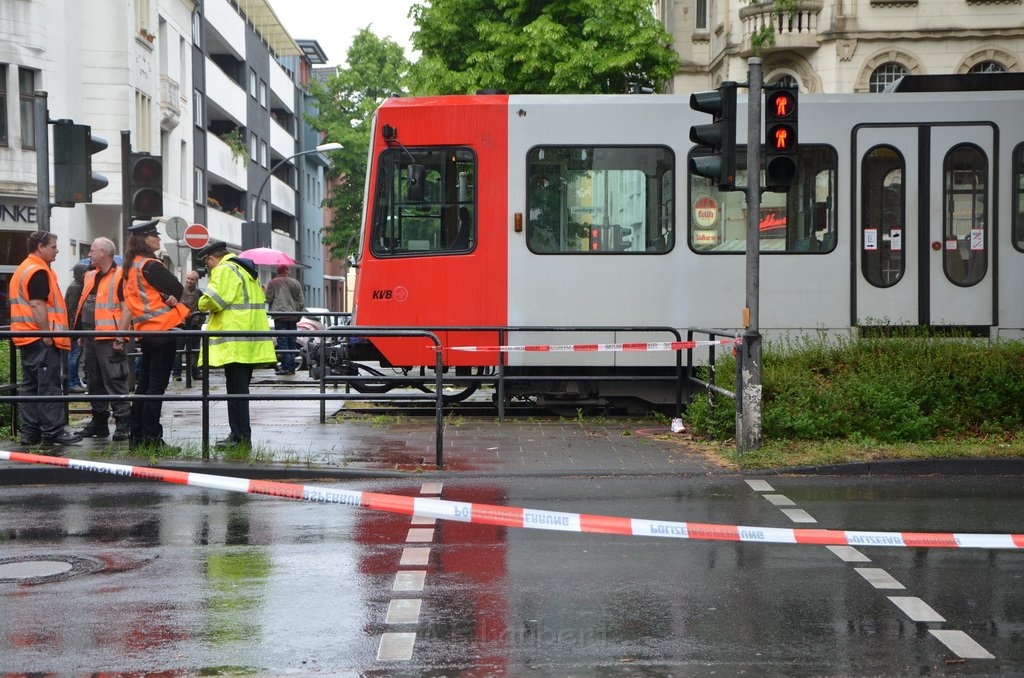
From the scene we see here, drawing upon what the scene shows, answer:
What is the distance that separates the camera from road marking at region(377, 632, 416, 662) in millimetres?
5516

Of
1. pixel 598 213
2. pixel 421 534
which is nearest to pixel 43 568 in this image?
pixel 421 534

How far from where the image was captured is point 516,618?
20.4 feet

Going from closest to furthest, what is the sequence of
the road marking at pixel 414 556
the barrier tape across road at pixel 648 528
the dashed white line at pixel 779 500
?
the road marking at pixel 414 556 < the barrier tape across road at pixel 648 528 < the dashed white line at pixel 779 500

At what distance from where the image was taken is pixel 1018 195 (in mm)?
15883

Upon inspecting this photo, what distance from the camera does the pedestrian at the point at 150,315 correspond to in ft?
38.4

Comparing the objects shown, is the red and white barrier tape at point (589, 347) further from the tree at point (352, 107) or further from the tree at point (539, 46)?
the tree at point (352, 107)

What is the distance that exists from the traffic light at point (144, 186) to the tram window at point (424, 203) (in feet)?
10.9

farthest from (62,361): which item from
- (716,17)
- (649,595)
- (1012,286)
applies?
(716,17)

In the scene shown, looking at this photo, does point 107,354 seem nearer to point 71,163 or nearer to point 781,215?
point 71,163

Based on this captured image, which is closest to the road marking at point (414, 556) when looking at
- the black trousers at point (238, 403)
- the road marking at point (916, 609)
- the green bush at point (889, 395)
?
the road marking at point (916, 609)

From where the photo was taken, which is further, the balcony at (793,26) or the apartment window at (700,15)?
the apartment window at (700,15)

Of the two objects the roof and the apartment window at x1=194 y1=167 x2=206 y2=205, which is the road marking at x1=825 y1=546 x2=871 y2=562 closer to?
the apartment window at x1=194 y1=167 x2=206 y2=205

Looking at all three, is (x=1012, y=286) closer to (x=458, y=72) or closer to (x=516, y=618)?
(x=516, y=618)

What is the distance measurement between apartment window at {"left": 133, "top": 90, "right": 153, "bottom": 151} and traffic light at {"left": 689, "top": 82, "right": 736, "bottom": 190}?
2861 centimetres
